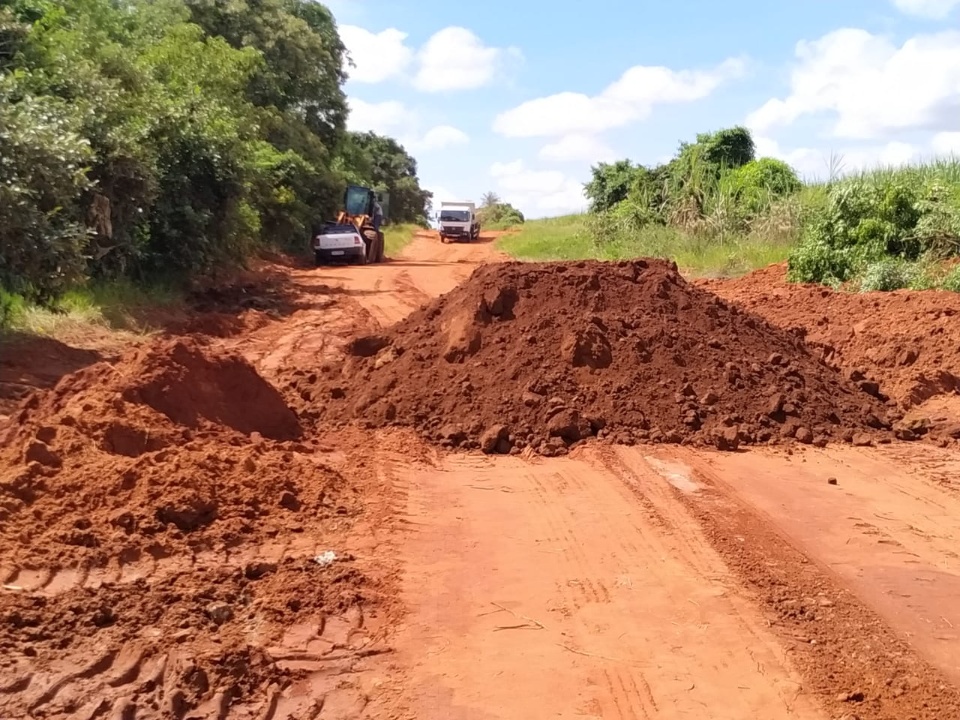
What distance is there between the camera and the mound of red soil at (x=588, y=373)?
9086 millimetres

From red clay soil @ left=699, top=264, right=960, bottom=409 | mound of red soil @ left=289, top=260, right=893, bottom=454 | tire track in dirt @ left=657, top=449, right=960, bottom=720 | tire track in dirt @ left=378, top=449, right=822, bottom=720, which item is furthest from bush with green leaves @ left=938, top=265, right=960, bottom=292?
tire track in dirt @ left=378, top=449, right=822, bottom=720

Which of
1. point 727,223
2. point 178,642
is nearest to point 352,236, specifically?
point 727,223

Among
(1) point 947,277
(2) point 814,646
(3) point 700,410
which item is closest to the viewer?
(2) point 814,646

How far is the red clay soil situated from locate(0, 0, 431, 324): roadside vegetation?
31.3ft

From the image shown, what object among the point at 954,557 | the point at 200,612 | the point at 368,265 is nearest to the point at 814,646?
the point at 954,557

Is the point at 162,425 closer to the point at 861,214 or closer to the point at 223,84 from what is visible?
the point at 861,214

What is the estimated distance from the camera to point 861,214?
1867cm

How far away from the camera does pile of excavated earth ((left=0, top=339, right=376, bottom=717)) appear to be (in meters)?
4.33

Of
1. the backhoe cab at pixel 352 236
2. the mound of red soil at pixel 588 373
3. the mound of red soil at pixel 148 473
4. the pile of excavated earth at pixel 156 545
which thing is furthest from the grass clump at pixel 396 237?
the pile of excavated earth at pixel 156 545

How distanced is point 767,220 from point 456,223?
2369 cm

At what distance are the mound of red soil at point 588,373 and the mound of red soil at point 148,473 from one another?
177cm

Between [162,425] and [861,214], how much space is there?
15.2m

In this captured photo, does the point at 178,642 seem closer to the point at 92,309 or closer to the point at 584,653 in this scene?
the point at 584,653

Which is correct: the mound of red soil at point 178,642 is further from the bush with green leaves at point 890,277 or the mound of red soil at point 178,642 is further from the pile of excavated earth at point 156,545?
the bush with green leaves at point 890,277
